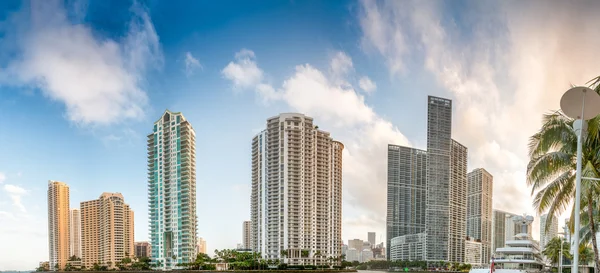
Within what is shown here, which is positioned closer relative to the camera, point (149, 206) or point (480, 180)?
point (149, 206)

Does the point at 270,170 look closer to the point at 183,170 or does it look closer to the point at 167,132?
the point at 183,170

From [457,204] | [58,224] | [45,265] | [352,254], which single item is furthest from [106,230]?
[352,254]

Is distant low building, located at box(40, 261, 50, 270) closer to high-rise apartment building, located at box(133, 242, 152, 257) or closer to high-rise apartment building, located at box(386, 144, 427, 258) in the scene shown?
high-rise apartment building, located at box(133, 242, 152, 257)

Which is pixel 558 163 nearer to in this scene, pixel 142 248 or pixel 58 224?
pixel 58 224

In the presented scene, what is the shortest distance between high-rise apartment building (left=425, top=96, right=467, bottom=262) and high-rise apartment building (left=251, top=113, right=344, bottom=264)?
22.4m

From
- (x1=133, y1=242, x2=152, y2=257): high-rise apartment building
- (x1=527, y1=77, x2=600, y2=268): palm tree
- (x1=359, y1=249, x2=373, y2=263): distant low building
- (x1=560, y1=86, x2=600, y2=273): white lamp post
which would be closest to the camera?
(x1=560, y1=86, x2=600, y2=273): white lamp post

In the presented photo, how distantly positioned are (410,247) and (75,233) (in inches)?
2185

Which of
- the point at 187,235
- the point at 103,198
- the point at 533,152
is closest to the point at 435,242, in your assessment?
the point at 187,235

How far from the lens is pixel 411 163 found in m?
80.4

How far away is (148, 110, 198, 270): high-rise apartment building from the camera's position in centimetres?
4762

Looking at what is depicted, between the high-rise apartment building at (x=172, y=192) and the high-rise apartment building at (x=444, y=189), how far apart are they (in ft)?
127

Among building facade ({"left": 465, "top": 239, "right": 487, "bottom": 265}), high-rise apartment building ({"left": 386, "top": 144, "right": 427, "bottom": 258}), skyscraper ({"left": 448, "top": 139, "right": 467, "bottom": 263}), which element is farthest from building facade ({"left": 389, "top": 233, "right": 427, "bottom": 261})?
building facade ({"left": 465, "top": 239, "right": 487, "bottom": 265})

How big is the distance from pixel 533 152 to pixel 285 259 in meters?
43.8

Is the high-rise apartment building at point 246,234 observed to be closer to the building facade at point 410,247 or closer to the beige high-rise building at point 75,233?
the building facade at point 410,247
